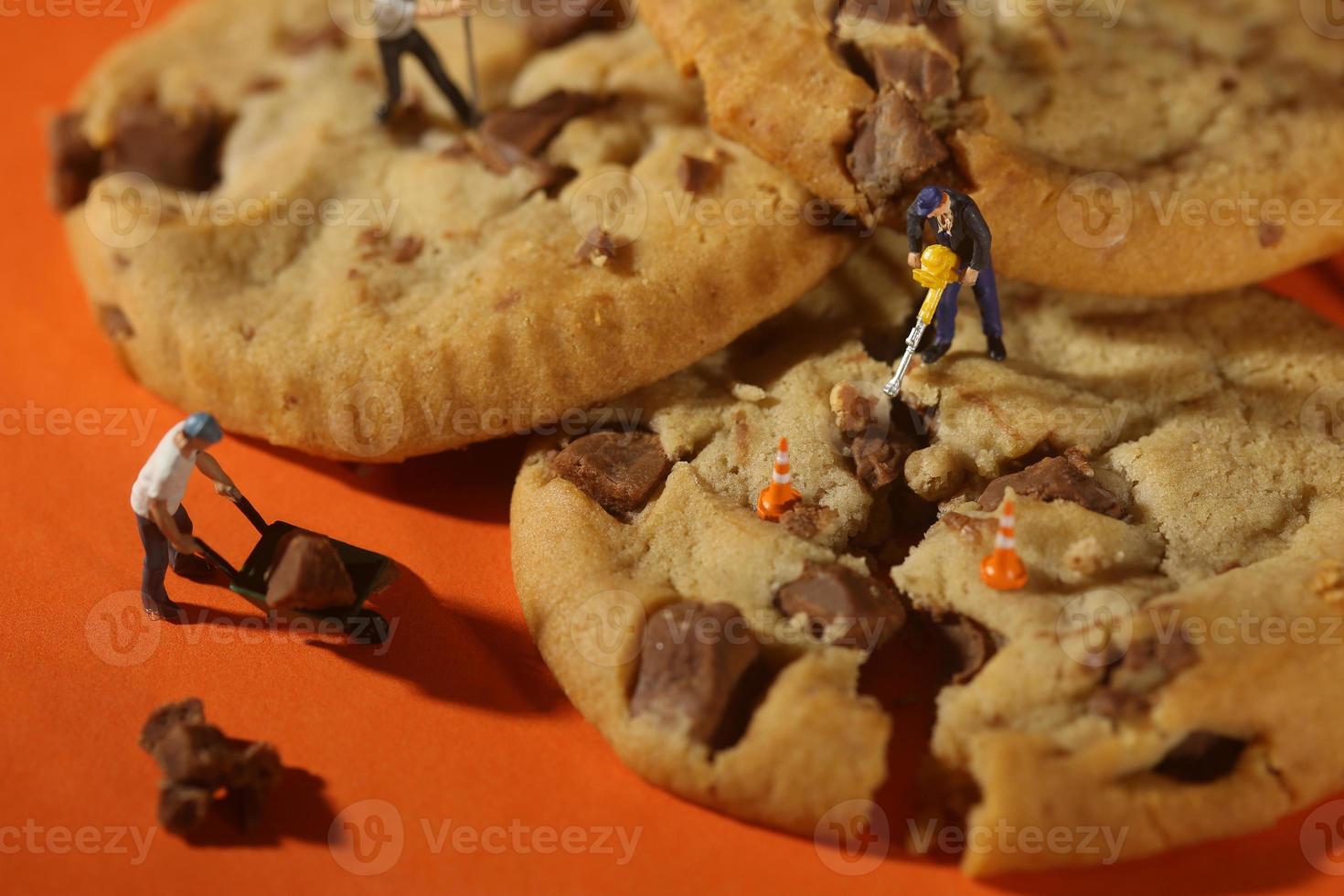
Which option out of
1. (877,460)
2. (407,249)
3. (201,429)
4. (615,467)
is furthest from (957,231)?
(201,429)

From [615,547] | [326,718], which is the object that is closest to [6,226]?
[326,718]

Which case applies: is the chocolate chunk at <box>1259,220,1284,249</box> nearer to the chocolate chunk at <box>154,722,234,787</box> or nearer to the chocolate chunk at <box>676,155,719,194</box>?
the chocolate chunk at <box>676,155,719,194</box>

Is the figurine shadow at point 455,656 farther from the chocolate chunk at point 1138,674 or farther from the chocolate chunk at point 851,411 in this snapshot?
the chocolate chunk at point 1138,674

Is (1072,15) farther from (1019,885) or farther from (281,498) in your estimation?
(281,498)

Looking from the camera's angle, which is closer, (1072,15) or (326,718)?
(326,718)

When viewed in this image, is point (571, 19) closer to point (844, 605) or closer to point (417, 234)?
point (417, 234)

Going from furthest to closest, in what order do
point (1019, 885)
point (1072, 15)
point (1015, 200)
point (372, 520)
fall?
point (1072, 15)
point (372, 520)
point (1015, 200)
point (1019, 885)
